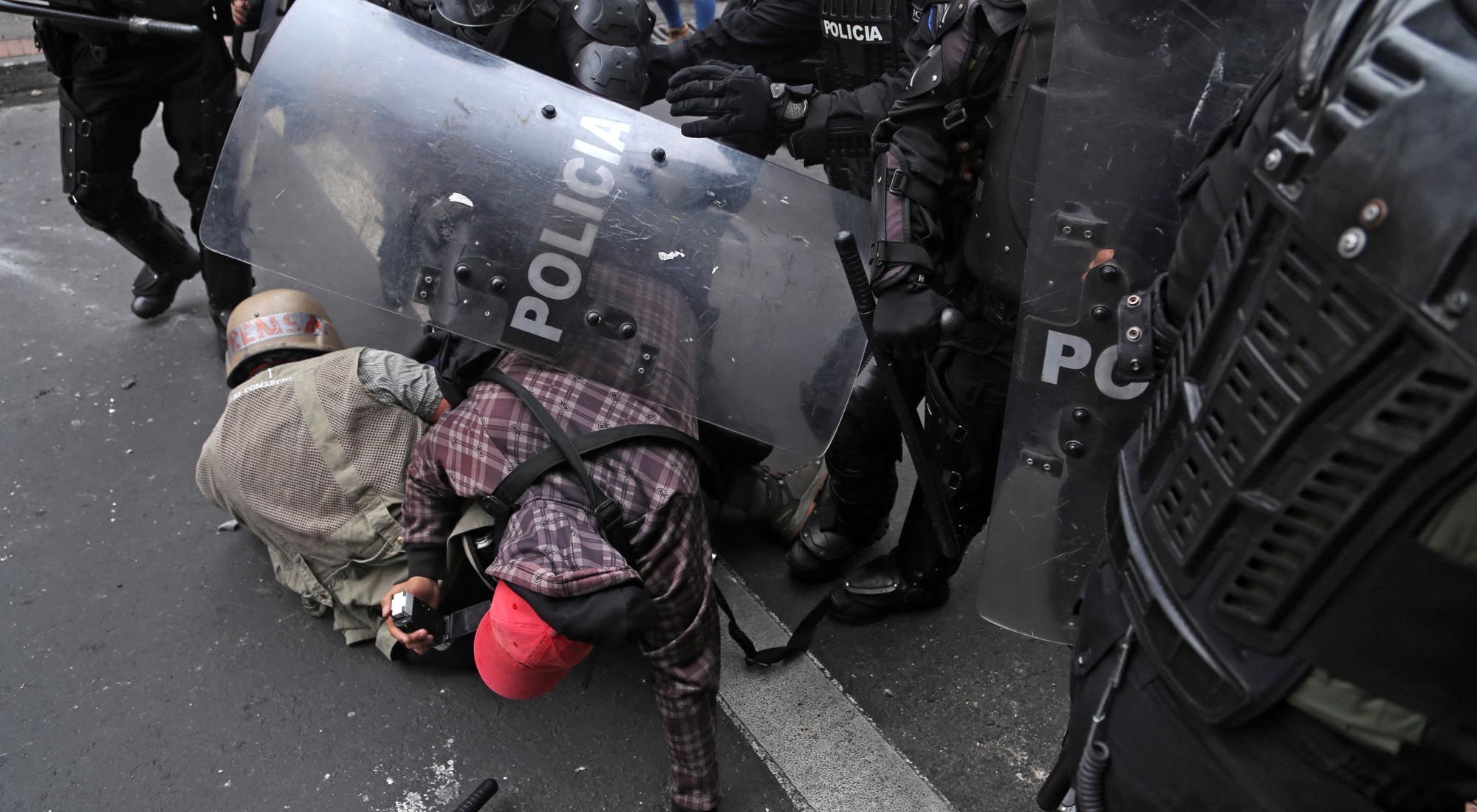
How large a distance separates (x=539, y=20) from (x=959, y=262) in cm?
133

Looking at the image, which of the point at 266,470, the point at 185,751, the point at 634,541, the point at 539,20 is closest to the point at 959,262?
the point at 634,541

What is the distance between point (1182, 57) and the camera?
154 centimetres

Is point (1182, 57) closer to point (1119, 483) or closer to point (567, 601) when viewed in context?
point (1119, 483)

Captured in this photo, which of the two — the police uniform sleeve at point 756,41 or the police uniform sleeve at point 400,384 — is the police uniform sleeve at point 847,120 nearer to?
the police uniform sleeve at point 756,41

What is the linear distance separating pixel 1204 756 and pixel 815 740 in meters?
1.35

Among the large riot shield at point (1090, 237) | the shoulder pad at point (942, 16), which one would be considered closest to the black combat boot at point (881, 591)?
the large riot shield at point (1090, 237)

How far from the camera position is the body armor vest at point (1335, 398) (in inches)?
34.3

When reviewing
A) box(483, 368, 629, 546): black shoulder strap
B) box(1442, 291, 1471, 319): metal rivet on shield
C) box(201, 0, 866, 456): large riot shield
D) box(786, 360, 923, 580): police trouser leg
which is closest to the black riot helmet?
box(201, 0, 866, 456): large riot shield

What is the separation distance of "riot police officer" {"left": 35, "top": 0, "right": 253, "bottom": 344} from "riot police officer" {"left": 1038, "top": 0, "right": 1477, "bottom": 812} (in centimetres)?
312

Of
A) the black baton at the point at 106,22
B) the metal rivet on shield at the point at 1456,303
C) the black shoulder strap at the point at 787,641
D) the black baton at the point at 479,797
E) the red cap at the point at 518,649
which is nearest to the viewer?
the metal rivet on shield at the point at 1456,303

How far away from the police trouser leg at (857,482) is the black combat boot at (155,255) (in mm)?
2533

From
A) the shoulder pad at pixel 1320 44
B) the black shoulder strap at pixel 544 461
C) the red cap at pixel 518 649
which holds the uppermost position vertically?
the shoulder pad at pixel 1320 44

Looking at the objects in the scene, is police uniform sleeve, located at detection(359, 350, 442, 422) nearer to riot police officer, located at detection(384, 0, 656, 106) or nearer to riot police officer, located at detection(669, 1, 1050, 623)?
riot police officer, located at detection(384, 0, 656, 106)

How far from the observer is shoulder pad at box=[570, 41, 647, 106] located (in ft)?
8.16
